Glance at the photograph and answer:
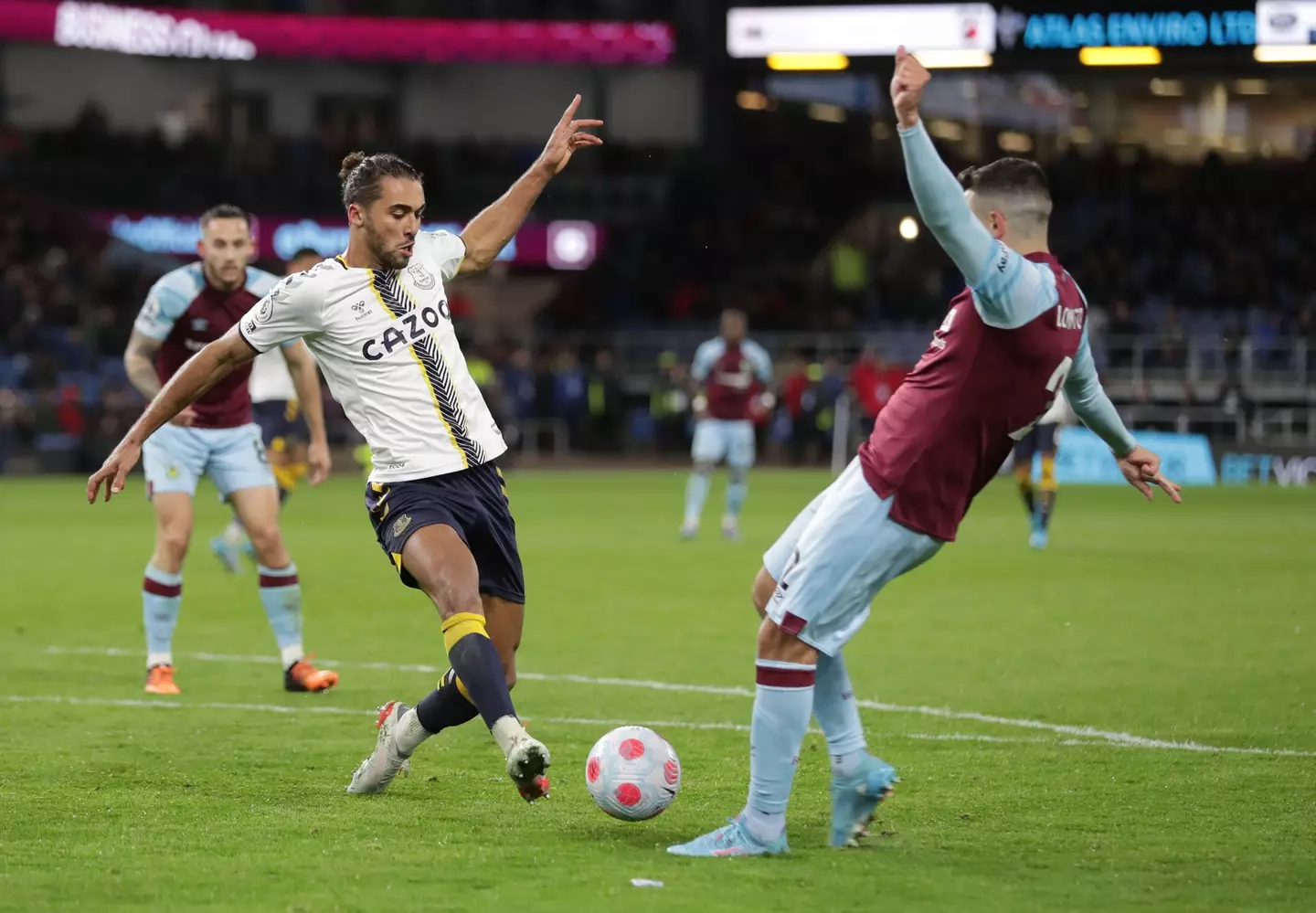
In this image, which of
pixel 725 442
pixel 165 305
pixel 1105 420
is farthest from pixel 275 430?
pixel 1105 420

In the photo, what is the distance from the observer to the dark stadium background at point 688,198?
3391 centimetres

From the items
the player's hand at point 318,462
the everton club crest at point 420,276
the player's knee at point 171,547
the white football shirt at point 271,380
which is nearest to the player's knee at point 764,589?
the everton club crest at point 420,276

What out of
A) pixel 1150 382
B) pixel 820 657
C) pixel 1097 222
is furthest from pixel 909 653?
pixel 1097 222

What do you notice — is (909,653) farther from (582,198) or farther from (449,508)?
(582,198)

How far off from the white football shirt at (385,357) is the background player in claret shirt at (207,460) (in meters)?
3.07

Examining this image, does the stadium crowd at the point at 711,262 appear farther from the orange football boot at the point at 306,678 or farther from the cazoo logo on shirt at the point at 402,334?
the cazoo logo on shirt at the point at 402,334

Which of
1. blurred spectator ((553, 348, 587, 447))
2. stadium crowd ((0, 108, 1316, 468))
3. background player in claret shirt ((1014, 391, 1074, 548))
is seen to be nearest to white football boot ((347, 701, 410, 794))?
background player in claret shirt ((1014, 391, 1074, 548))

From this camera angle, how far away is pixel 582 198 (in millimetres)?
40969

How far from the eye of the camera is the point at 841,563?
567 cm

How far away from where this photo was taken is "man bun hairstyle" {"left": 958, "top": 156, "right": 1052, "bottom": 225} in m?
5.69

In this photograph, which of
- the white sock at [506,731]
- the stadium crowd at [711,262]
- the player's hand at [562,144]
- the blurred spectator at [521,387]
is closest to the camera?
the white sock at [506,731]

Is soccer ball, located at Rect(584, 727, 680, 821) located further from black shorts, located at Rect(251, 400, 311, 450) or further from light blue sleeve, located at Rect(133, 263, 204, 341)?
black shorts, located at Rect(251, 400, 311, 450)

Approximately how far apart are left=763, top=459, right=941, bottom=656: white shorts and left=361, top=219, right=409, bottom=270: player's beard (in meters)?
1.84

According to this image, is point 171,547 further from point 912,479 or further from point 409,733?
point 912,479
